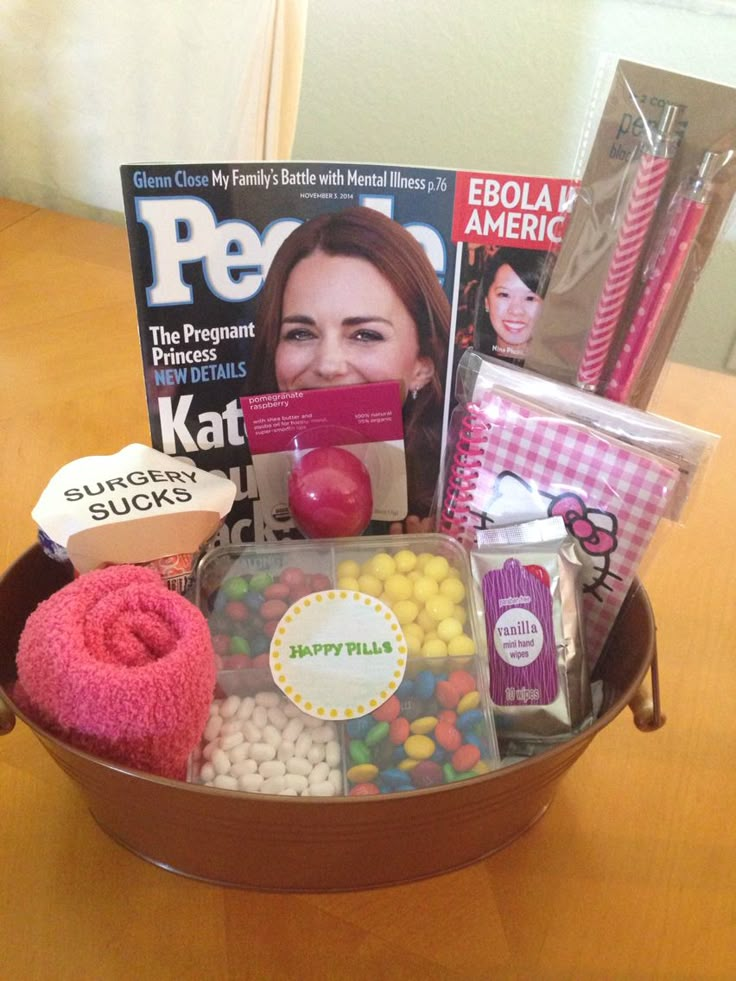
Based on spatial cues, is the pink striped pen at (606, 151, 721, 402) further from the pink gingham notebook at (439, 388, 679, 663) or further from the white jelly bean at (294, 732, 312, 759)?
the white jelly bean at (294, 732, 312, 759)

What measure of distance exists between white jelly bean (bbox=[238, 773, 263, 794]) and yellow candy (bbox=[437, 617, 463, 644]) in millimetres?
143

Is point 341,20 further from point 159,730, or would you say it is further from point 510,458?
point 159,730

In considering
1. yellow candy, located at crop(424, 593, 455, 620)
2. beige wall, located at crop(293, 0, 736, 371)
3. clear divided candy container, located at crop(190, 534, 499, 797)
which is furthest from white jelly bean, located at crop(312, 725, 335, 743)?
beige wall, located at crop(293, 0, 736, 371)

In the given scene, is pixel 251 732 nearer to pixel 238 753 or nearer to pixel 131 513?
pixel 238 753

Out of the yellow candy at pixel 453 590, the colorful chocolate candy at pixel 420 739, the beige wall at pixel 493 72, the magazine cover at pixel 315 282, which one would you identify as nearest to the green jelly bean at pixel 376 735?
the colorful chocolate candy at pixel 420 739

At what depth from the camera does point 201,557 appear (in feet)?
1.92

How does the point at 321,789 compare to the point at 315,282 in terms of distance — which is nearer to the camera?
the point at 321,789

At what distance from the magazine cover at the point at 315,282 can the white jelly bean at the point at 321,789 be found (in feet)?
0.79

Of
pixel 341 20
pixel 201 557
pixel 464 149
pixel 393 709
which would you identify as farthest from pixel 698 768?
pixel 341 20

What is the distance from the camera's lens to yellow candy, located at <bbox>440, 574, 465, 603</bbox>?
0.57 m

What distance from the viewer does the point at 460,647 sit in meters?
0.54

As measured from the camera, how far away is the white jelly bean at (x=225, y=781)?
1.55ft

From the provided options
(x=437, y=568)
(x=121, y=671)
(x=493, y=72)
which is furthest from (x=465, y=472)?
(x=493, y=72)

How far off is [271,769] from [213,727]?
0.14 ft
